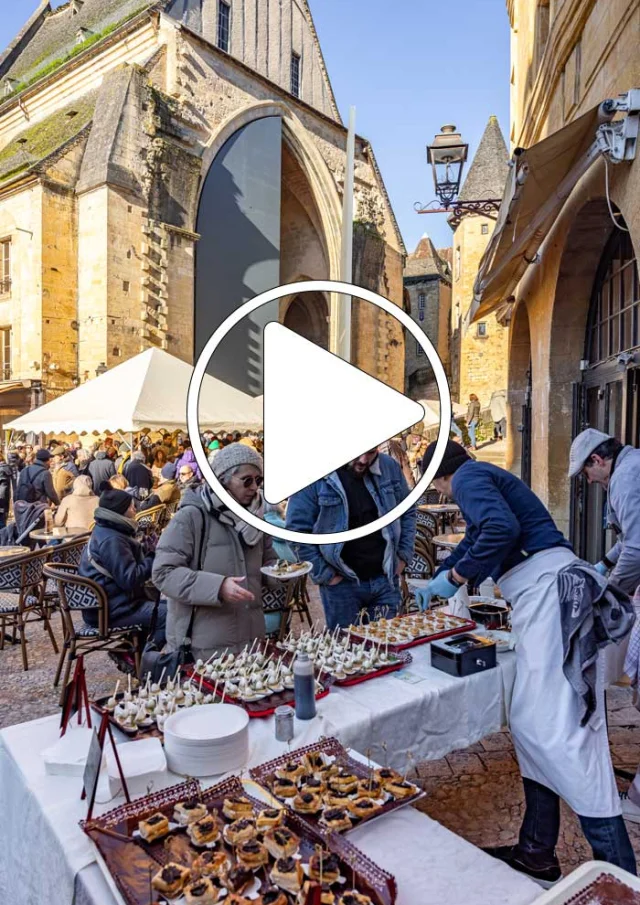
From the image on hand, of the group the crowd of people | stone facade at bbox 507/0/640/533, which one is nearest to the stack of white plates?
the crowd of people

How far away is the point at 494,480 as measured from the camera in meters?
2.73

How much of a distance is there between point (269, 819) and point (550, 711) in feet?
4.41

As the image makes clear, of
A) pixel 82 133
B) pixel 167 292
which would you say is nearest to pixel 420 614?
pixel 167 292

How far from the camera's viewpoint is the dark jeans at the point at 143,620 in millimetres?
4383

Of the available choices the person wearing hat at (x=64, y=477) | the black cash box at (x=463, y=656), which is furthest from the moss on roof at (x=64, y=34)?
the black cash box at (x=463, y=656)

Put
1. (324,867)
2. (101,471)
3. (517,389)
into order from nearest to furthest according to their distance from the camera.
A: (324,867), (101,471), (517,389)

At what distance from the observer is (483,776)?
3.49 metres

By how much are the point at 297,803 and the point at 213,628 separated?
158cm

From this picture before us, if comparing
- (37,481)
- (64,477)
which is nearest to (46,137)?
(64,477)

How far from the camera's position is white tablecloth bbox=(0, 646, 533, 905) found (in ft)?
5.58

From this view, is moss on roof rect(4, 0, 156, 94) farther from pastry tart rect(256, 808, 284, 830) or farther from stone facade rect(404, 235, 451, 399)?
pastry tart rect(256, 808, 284, 830)

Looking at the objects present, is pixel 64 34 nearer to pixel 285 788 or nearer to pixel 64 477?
pixel 64 477

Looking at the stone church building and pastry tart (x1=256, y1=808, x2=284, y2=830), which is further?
the stone church building

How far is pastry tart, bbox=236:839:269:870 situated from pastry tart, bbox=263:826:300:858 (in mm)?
24
